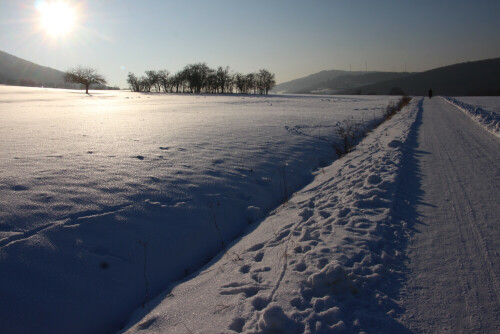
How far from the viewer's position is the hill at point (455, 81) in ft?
395

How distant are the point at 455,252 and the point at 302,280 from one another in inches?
73.5

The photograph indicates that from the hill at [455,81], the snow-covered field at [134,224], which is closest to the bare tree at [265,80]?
the hill at [455,81]

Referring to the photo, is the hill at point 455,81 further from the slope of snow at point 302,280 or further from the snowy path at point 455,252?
the slope of snow at point 302,280

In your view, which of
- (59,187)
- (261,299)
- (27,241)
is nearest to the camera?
(261,299)

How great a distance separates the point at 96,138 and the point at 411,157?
9.67 m

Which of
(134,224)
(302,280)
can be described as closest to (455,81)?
(302,280)

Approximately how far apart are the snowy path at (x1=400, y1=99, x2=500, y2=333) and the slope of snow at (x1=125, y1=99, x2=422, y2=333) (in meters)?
0.20

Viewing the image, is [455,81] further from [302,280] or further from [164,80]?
[302,280]

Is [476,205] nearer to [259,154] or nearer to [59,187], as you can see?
[259,154]

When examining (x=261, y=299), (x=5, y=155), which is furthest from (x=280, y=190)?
(x=5, y=155)

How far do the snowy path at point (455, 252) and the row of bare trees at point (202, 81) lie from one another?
89.1m

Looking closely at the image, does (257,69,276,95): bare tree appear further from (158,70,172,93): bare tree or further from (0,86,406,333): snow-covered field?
(0,86,406,333): snow-covered field

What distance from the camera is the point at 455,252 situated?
10.3ft

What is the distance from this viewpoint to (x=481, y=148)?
8.16m
